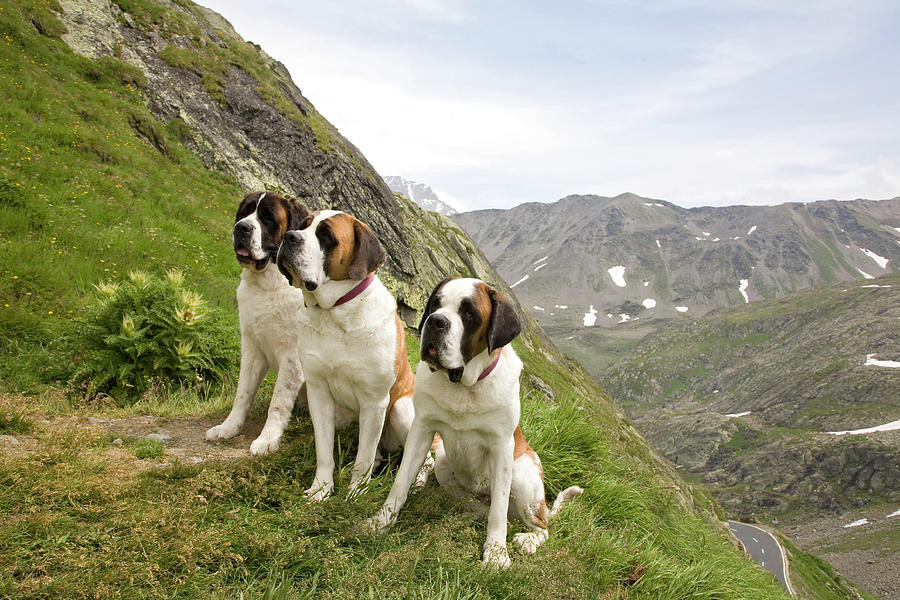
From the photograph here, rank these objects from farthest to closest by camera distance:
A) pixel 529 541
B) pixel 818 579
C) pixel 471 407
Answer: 1. pixel 818 579
2. pixel 529 541
3. pixel 471 407

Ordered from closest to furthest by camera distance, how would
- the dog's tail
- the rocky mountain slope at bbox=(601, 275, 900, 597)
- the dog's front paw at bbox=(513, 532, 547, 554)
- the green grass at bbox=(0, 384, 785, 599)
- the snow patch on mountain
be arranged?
the green grass at bbox=(0, 384, 785, 599) < the dog's front paw at bbox=(513, 532, 547, 554) < the dog's tail < the rocky mountain slope at bbox=(601, 275, 900, 597) < the snow patch on mountain

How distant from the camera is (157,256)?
42.5 ft

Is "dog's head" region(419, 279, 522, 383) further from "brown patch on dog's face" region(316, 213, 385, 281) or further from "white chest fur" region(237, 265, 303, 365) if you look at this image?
"white chest fur" region(237, 265, 303, 365)

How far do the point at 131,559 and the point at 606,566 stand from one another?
3.52 metres

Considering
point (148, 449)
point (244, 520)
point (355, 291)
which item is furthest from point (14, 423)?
point (355, 291)

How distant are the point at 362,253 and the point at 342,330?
0.64 m

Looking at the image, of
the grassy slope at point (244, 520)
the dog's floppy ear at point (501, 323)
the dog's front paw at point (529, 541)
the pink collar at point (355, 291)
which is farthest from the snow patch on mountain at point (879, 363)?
the pink collar at point (355, 291)

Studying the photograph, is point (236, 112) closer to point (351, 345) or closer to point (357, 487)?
point (351, 345)

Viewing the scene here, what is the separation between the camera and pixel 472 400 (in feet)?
13.9

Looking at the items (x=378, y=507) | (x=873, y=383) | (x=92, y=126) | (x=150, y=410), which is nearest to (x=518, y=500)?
(x=378, y=507)

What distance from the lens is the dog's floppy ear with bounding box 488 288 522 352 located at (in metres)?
4.07

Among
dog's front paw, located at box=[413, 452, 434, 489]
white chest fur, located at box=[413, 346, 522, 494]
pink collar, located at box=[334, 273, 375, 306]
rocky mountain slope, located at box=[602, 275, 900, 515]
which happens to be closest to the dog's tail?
dog's front paw, located at box=[413, 452, 434, 489]

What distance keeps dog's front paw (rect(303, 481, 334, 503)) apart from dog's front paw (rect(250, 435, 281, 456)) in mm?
641

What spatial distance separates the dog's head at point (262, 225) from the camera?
4.82 m
